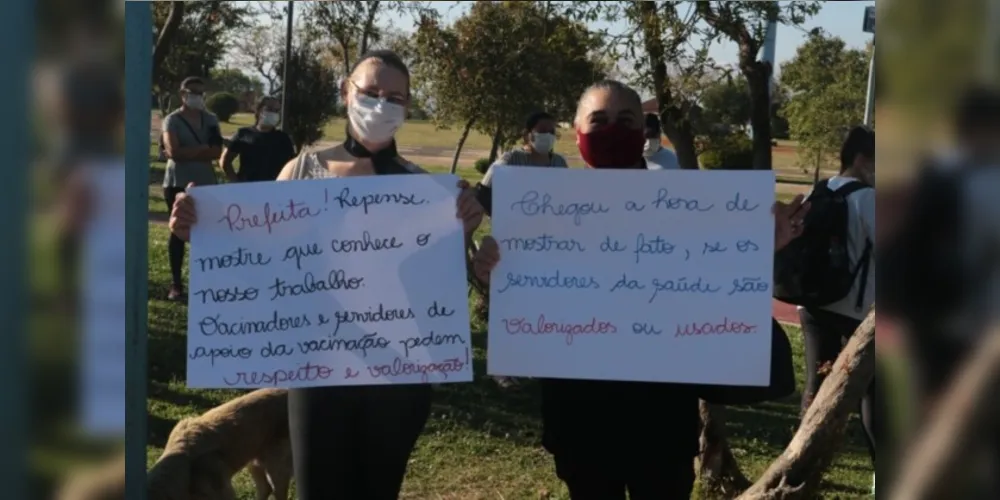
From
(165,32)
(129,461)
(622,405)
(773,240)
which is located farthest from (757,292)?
(165,32)

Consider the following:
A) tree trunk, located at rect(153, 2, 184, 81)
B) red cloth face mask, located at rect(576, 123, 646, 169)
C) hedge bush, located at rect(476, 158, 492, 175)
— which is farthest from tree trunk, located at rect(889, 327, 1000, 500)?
tree trunk, located at rect(153, 2, 184, 81)

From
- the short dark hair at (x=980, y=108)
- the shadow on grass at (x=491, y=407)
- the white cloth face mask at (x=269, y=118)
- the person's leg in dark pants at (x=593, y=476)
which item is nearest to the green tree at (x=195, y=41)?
the white cloth face mask at (x=269, y=118)

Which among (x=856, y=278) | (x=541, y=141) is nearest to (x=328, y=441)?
(x=541, y=141)

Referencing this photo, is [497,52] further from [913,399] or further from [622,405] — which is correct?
[913,399]

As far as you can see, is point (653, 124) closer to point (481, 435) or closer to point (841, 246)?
point (841, 246)

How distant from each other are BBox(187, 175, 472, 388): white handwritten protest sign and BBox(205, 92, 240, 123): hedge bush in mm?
1503

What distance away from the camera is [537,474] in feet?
15.5

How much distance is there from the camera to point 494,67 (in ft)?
14.7

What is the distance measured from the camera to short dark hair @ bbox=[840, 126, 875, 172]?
12.3 ft

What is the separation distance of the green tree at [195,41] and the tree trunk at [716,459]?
2.64 meters

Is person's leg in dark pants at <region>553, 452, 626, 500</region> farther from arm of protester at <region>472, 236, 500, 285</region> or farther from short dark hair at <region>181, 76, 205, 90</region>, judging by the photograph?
short dark hair at <region>181, 76, 205, 90</region>

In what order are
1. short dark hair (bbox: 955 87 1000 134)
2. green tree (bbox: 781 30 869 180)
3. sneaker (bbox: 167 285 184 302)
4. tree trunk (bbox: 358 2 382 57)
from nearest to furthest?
1. short dark hair (bbox: 955 87 1000 134)
2. tree trunk (bbox: 358 2 382 57)
3. green tree (bbox: 781 30 869 180)
4. sneaker (bbox: 167 285 184 302)

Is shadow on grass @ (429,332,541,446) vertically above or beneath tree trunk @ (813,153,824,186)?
→ beneath

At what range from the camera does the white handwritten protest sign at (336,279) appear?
8.45 ft
